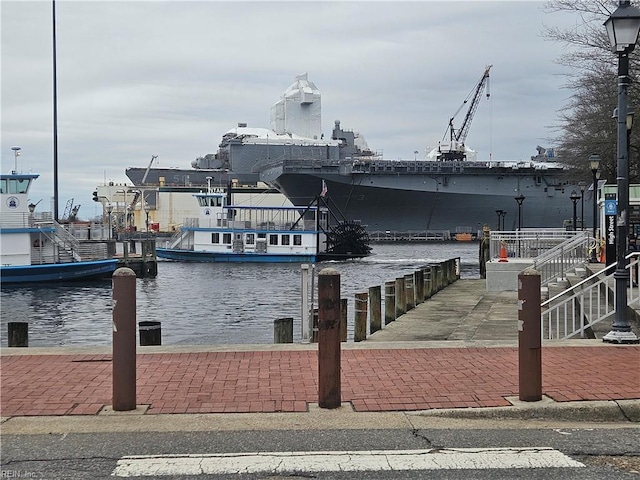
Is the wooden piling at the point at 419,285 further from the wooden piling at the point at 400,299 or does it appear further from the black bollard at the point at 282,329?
the black bollard at the point at 282,329

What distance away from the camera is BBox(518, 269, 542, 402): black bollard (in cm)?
682

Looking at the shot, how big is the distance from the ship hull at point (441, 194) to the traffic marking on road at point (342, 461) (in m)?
79.9

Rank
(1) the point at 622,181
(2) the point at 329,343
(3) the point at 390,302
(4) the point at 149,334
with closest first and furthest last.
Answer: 1. (2) the point at 329,343
2. (1) the point at 622,181
3. (4) the point at 149,334
4. (3) the point at 390,302

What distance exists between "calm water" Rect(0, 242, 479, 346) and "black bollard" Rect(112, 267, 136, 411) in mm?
12865

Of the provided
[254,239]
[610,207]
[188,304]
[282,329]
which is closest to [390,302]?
[610,207]

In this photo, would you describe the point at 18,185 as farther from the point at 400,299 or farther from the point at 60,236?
the point at 400,299

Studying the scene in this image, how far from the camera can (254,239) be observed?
60.9 metres

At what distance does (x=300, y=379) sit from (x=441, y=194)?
8185 centimetres

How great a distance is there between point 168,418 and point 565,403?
11.5 feet

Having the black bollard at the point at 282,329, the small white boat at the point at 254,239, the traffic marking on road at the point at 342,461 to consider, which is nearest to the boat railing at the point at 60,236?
the small white boat at the point at 254,239

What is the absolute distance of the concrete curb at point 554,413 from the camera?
6.55 meters

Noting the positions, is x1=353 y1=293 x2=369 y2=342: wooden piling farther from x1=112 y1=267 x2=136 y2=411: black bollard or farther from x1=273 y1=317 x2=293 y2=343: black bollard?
x1=112 y1=267 x2=136 y2=411: black bollard

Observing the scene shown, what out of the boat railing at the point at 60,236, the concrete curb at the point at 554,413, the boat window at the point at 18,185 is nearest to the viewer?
the concrete curb at the point at 554,413

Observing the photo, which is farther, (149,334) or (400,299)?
(400,299)
